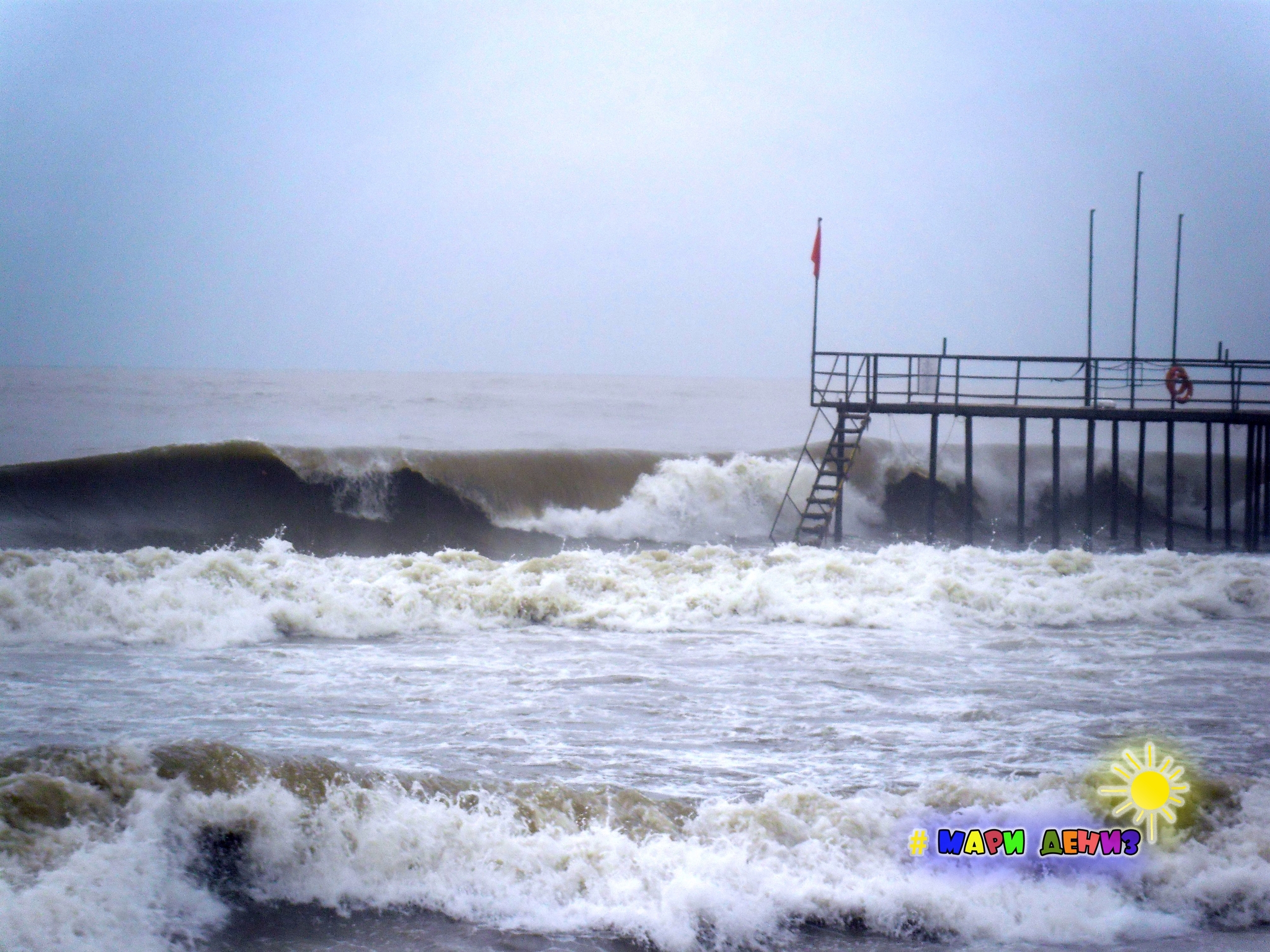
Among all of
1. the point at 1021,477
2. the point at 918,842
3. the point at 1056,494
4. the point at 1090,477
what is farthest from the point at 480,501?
the point at 918,842

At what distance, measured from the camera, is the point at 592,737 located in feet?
22.4

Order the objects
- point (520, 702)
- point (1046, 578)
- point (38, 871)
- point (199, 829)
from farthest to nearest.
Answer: point (1046, 578)
point (520, 702)
point (199, 829)
point (38, 871)

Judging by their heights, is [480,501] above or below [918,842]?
above

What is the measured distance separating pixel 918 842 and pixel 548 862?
74.3 inches

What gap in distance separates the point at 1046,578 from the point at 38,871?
40.3 ft

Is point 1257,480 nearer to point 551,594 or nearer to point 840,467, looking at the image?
point 840,467

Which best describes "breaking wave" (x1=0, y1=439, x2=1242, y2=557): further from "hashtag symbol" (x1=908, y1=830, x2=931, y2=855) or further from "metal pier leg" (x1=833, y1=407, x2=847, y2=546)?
"hashtag symbol" (x1=908, y1=830, x2=931, y2=855)

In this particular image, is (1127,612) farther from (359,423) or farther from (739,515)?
(359,423)

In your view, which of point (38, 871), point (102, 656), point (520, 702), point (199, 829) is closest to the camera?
point (38, 871)

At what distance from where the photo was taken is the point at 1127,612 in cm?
1199

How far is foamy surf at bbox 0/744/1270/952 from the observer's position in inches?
170

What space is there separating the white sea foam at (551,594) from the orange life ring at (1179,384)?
5289mm

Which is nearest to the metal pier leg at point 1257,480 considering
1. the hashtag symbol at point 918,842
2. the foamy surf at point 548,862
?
the foamy surf at point 548,862

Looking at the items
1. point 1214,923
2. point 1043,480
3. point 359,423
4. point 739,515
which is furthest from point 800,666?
point 359,423
